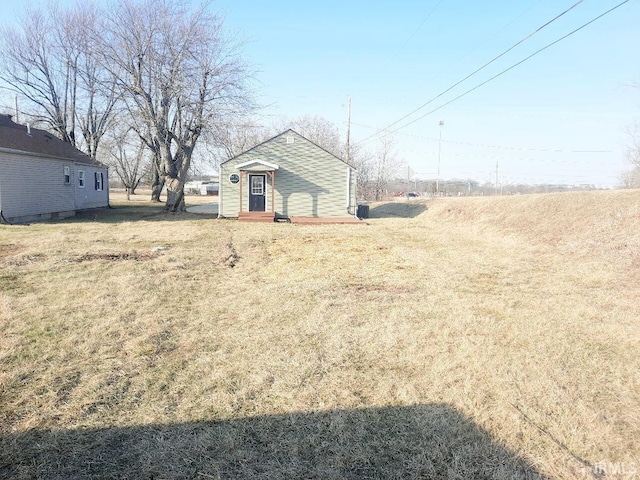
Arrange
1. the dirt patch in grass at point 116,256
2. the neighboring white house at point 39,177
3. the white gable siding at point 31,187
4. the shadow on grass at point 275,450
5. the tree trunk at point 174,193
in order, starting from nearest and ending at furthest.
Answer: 1. the shadow on grass at point 275,450
2. the dirt patch in grass at point 116,256
3. the white gable siding at point 31,187
4. the neighboring white house at point 39,177
5. the tree trunk at point 174,193

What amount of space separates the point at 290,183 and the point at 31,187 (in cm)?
1119

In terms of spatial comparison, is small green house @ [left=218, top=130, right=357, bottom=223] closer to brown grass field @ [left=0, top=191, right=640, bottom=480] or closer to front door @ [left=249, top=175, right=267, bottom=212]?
front door @ [left=249, top=175, right=267, bottom=212]

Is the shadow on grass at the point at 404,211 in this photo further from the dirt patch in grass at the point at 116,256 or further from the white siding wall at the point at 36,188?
the dirt patch in grass at the point at 116,256

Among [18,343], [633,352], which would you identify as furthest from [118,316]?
[633,352]

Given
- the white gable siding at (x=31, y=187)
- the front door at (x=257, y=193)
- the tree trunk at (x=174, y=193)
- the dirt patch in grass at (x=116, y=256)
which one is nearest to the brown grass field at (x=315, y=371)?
the dirt patch in grass at (x=116, y=256)

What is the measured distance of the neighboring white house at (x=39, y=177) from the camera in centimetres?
1555

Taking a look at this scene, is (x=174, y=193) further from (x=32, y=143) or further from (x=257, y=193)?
(x=32, y=143)

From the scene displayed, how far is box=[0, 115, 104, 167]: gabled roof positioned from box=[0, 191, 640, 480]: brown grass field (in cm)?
1101

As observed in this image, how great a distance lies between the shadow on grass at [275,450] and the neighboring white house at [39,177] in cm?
1619

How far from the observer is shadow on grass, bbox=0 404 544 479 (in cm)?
242

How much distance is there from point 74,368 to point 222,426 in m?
1.75

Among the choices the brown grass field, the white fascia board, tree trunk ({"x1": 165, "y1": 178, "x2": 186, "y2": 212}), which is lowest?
the brown grass field

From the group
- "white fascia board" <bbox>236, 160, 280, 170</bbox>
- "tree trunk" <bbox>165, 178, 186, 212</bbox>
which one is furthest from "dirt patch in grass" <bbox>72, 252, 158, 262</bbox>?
"tree trunk" <bbox>165, 178, 186, 212</bbox>

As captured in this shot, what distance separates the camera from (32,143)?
1833cm
